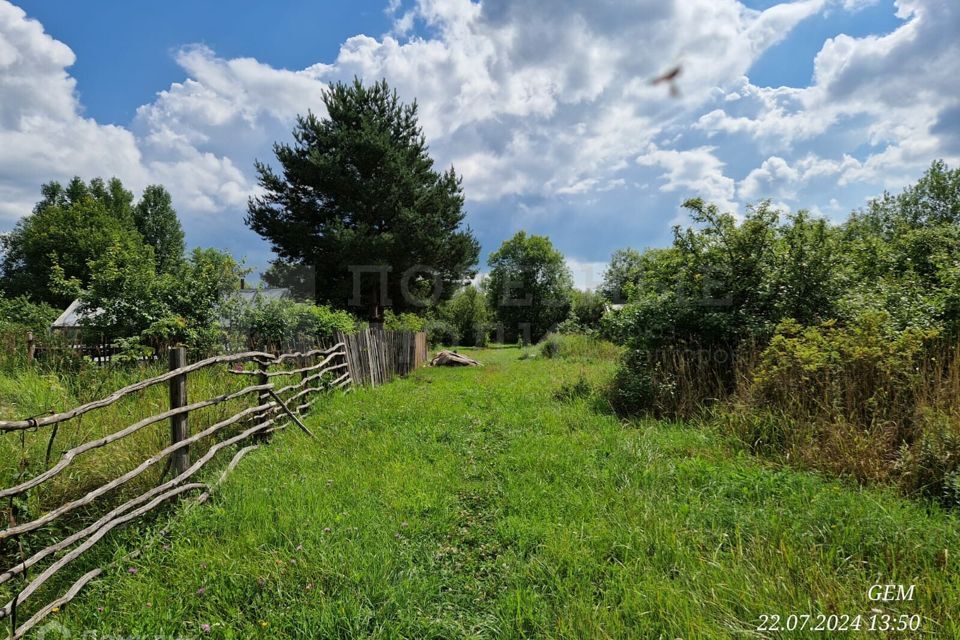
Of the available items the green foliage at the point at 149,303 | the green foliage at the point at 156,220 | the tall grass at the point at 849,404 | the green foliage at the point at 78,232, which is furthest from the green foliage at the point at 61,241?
the tall grass at the point at 849,404

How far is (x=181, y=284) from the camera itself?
30.5 feet

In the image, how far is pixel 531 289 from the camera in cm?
3806

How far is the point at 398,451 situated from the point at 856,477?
4.20m

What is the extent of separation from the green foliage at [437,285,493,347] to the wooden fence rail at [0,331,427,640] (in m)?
26.7

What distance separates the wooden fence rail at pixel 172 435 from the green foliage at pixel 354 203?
29.5 feet

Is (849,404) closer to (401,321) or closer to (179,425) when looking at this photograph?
(179,425)

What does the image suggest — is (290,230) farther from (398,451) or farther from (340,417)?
(398,451)

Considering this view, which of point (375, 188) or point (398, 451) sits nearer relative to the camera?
point (398, 451)

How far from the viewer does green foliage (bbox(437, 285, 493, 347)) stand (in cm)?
3619

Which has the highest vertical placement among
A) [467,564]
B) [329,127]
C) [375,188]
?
[329,127]

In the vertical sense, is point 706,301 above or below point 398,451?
above

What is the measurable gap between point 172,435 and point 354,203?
1557cm

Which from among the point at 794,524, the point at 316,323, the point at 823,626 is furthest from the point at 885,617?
the point at 316,323

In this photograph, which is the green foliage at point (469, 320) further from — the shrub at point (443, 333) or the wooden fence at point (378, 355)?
the wooden fence at point (378, 355)
